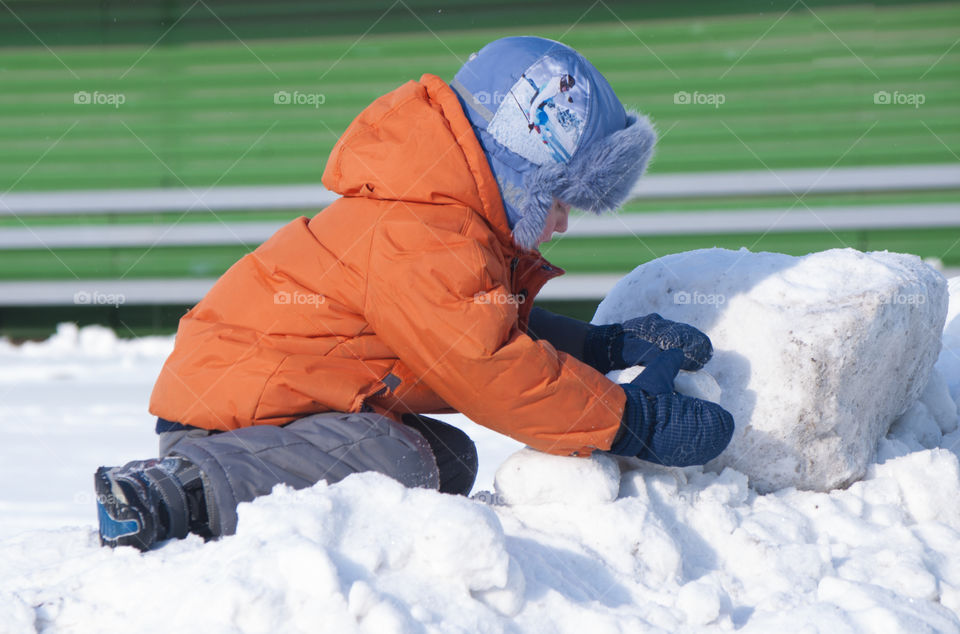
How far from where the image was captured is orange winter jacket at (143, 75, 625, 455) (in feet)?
6.08

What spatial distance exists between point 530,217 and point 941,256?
4.48 m

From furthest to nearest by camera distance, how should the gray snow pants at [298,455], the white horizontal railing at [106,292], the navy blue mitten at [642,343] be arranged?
the white horizontal railing at [106,292] < the navy blue mitten at [642,343] < the gray snow pants at [298,455]

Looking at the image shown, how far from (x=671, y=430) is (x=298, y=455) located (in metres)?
0.75

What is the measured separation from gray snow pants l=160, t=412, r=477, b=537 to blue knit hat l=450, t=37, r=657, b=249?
1.66 feet

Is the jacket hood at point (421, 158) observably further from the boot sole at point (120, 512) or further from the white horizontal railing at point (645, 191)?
the white horizontal railing at point (645, 191)

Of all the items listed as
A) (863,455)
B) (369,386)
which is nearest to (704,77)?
(863,455)

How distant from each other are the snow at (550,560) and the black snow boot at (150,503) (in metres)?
0.05

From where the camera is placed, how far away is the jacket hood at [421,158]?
6.39 ft

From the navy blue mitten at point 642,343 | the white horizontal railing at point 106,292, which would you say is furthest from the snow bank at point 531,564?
the white horizontal railing at point 106,292

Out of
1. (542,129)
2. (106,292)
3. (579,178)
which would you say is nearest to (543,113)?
(542,129)

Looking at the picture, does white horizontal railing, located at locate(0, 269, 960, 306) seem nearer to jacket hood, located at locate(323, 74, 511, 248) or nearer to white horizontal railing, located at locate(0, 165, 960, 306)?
white horizontal railing, located at locate(0, 165, 960, 306)

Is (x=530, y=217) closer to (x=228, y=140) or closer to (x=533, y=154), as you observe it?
(x=533, y=154)

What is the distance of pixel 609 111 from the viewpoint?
2053 millimetres

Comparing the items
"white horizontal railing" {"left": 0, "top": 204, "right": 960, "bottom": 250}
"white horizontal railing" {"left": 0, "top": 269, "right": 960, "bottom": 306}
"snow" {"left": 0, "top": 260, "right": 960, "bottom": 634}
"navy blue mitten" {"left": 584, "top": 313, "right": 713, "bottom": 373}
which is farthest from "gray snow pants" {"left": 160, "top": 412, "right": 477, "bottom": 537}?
"white horizontal railing" {"left": 0, "top": 269, "right": 960, "bottom": 306}
